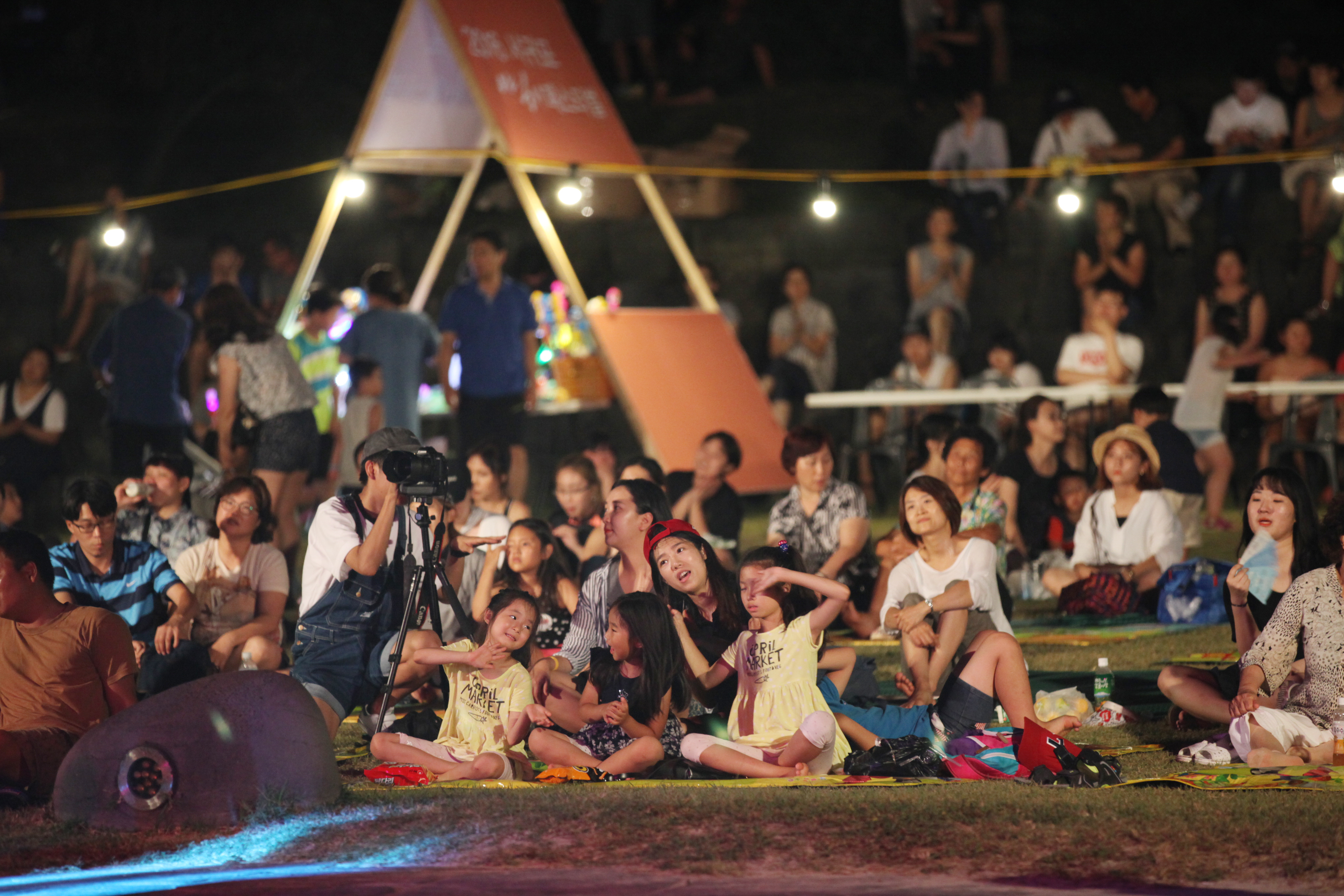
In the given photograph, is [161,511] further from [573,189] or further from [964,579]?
[573,189]

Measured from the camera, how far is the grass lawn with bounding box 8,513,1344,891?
15.6 ft

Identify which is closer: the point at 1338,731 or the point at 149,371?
the point at 1338,731

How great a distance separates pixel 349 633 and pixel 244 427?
311cm

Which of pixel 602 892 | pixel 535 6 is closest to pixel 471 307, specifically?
pixel 535 6

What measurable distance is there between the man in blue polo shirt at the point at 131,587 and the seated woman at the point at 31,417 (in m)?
4.67

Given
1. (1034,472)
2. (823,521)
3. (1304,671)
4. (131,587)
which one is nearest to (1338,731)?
(1304,671)

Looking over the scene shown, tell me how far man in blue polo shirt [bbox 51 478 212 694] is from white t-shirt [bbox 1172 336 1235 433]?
23.6 feet

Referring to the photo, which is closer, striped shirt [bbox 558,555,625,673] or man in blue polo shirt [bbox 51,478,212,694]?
striped shirt [bbox 558,555,625,673]

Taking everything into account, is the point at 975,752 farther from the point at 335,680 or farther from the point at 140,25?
the point at 140,25

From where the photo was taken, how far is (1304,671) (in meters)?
6.04

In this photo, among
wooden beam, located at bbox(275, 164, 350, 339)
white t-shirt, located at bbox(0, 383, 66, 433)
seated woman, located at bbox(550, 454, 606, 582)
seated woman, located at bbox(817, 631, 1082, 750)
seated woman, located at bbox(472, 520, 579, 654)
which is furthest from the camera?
white t-shirt, located at bbox(0, 383, 66, 433)

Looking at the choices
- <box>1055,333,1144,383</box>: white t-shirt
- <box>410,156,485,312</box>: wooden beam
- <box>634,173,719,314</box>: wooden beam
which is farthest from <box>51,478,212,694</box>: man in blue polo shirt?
<box>1055,333,1144,383</box>: white t-shirt

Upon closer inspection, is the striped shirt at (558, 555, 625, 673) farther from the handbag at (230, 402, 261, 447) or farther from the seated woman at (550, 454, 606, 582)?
the handbag at (230, 402, 261, 447)

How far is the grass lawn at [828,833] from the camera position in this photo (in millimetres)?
4742
